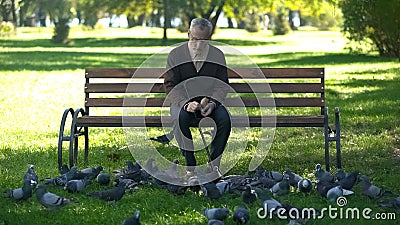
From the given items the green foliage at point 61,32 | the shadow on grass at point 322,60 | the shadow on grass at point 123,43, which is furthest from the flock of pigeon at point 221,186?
the green foliage at point 61,32

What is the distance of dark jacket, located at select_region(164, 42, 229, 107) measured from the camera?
25.5 ft

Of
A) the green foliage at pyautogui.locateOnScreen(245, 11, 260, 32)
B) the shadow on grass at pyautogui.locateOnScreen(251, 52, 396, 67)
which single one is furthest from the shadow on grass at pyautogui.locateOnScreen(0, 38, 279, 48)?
the green foliage at pyautogui.locateOnScreen(245, 11, 260, 32)

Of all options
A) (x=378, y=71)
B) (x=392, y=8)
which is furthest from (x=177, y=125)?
(x=392, y=8)

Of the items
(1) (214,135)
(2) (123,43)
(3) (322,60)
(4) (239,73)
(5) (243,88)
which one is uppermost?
(4) (239,73)

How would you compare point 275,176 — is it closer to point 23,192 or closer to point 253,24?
point 23,192

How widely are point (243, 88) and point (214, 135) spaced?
1.14m

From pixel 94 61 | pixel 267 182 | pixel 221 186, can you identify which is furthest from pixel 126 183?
pixel 94 61

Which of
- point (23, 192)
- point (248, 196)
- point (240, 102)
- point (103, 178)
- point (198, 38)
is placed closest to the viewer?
point (248, 196)

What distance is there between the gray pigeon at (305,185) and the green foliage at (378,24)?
18.2 metres

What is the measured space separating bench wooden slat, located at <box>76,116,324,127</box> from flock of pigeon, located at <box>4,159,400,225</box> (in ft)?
1.85

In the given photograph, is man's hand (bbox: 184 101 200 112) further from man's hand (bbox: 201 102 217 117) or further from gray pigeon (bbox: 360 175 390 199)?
gray pigeon (bbox: 360 175 390 199)

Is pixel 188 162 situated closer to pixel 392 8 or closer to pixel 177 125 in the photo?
pixel 177 125

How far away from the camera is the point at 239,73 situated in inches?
344

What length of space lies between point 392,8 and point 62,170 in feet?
62.3
